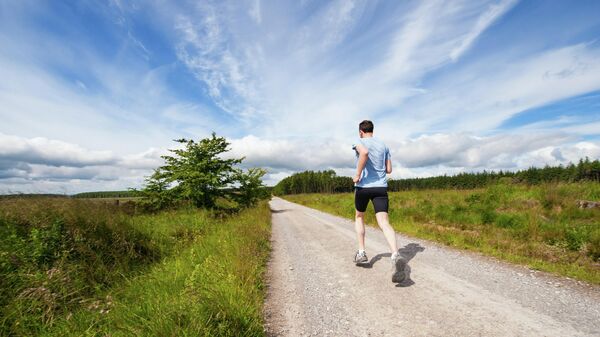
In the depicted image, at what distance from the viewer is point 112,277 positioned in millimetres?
5258

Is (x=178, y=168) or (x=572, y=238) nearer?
(x=572, y=238)

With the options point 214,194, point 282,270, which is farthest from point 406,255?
point 214,194

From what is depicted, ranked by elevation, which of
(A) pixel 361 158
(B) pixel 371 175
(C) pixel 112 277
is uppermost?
(A) pixel 361 158

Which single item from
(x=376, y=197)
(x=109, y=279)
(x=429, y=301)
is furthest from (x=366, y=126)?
(x=109, y=279)

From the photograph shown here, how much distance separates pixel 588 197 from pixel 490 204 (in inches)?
122

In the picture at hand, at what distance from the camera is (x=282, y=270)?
509cm

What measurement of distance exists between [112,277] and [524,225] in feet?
34.2

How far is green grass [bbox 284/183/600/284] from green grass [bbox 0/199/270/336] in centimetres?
489

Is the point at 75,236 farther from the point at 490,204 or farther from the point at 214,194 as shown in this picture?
the point at 490,204

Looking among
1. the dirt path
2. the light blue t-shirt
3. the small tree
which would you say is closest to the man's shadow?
the dirt path

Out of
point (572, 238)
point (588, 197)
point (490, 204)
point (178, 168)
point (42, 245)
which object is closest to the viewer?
point (42, 245)

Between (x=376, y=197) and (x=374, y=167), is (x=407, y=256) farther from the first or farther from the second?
(x=374, y=167)

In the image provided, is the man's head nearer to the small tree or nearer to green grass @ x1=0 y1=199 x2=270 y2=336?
green grass @ x1=0 y1=199 x2=270 y2=336

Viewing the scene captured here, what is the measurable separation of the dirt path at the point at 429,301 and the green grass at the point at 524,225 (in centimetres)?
88
